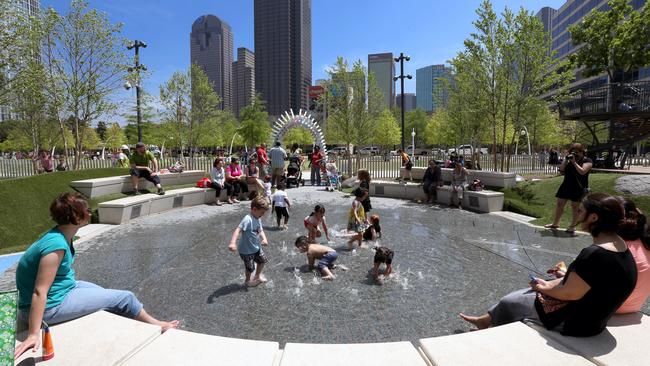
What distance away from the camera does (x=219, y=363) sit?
2705mm

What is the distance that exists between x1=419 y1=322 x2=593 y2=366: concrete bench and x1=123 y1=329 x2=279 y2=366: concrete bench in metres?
1.27

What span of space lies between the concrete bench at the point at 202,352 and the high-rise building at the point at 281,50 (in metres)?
146

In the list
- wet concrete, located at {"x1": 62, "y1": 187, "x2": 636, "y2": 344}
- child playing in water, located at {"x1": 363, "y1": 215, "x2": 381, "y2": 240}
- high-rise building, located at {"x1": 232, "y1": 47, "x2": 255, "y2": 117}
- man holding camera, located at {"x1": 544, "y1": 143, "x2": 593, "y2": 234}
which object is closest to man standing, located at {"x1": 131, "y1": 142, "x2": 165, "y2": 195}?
wet concrete, located at {"x1": 62, "y1": 187, "x2": 636, "y2": 344}

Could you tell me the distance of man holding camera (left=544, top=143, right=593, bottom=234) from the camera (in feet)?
28.9

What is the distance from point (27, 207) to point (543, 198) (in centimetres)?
1497

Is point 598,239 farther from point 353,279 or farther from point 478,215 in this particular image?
point 478,215

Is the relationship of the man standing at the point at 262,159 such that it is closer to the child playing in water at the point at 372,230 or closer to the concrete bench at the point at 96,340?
the child playing in water at the point at 372,230

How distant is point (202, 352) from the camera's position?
2855mm

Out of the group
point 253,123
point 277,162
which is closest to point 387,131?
point 253,123

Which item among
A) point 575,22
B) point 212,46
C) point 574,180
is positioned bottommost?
point 574,180

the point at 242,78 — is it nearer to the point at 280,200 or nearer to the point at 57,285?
the point at 280,200

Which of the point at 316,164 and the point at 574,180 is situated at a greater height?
the point at 316,164

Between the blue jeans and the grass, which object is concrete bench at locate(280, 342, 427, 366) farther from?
the grass

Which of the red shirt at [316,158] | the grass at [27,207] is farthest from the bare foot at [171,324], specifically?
the red shirt at [316,158]
